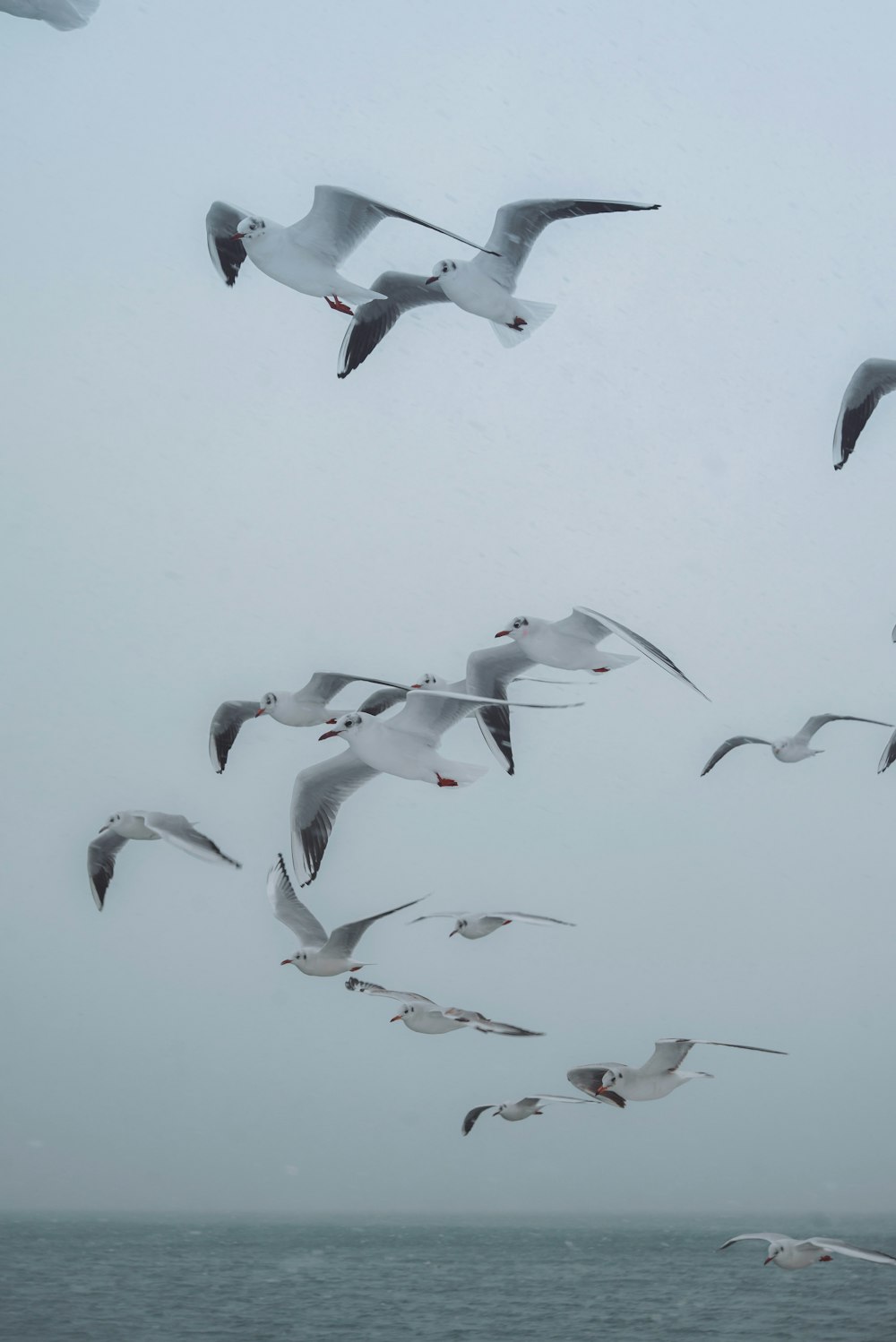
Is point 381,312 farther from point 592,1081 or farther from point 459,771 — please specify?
point 592,1081

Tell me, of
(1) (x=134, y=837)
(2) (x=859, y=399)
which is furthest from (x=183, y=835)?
(2) (x=859, y=399)

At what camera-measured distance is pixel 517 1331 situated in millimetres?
41094

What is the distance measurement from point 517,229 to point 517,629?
2.59 meters

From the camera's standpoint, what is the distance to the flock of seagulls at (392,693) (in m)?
8.11

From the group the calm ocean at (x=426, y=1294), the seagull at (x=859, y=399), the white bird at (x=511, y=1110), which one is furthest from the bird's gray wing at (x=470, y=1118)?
the calm ocean at (x=426, y=1294)

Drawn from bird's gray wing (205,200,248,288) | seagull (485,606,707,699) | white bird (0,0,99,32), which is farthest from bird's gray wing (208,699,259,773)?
white bird (0,0,99,32)

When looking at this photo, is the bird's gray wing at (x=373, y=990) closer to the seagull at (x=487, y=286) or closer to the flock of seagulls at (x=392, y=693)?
the flock of seagulls at (x=392, y=693)

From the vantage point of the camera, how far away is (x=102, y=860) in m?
10.1

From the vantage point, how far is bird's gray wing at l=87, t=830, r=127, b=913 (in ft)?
32.4

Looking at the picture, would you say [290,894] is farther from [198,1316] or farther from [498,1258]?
[498,1258]

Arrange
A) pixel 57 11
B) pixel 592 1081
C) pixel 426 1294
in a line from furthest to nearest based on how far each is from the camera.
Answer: pixel 426 1294 → pixel 592 1081 → pixel 57 11

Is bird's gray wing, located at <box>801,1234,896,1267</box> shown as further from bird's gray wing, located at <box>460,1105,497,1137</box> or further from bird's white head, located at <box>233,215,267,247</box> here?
bird's white head, located at <box>233,215,267,247</box>

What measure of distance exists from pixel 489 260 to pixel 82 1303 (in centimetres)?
4509

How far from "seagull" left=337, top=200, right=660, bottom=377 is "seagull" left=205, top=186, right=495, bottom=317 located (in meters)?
0.34
